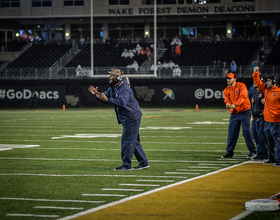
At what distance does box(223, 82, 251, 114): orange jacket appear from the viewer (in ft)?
36.7

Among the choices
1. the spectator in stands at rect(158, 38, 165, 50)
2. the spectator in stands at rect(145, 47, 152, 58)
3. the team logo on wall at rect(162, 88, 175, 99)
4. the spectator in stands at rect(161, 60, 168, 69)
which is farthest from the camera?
the spectator in stands at rect(158, 38, 165, 50)

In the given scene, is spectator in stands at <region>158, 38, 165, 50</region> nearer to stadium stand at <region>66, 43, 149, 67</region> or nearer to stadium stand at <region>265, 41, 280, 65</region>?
stadium stand at <region>66, 43, 149, 67</region>

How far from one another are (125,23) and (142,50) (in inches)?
339

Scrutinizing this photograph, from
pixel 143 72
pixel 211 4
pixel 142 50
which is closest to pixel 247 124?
pixel 143 72

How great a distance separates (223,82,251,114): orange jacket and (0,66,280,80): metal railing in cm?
2432

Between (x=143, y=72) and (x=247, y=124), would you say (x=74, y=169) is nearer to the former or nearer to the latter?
(x=247, y=124)

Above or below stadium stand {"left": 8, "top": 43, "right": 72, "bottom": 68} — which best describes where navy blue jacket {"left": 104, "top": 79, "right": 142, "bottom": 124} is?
below

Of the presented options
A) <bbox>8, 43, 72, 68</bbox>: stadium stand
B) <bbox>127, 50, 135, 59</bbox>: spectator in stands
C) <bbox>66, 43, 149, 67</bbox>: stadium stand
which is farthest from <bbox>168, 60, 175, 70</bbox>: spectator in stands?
<bbox>8, 43, 72, 68</bbox>: stadium stand

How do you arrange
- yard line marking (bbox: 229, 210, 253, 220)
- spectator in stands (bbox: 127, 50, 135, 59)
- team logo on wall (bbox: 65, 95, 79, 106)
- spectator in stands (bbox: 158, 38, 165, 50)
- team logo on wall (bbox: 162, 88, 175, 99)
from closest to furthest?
yard line marking (bbox: 229, 210, 253, 220), team logo on wall (bbox: 162, 88, 175, 99), team logo on wall (bbox: 65, 95, 79, 106), spectator in stands (bbox: 127, 50, 135, 59), spectator in stands (bbox: 158, 38, 165, 50)

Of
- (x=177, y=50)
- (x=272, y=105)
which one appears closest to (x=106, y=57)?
(x=177, y=50)

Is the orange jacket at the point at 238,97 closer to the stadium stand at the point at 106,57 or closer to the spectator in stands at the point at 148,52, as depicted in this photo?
the stadium stand at the point at 106,57

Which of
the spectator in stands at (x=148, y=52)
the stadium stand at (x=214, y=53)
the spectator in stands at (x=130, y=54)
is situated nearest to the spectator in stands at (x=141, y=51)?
the spectator in stands at (x=148, y=52)

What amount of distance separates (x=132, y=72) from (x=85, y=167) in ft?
88.7

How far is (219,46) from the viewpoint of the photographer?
43.5 m
